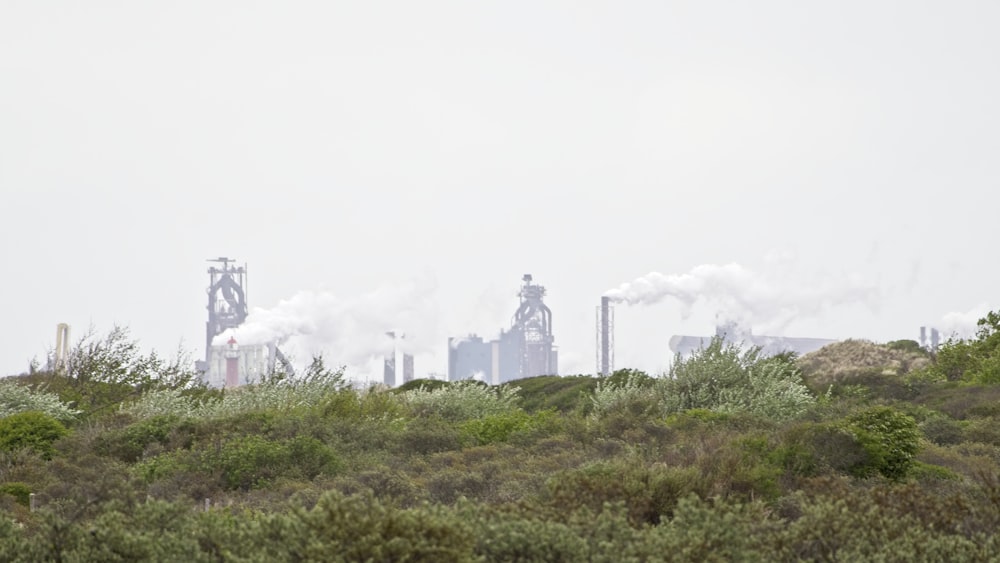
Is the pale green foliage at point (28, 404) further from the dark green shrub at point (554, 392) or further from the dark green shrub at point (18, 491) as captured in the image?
the dark green shrub at point (554, 392)

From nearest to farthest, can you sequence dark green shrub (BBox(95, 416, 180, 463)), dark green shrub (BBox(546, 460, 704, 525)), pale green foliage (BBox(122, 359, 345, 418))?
dark green shrub (BBox(546, 460, 704, 525)) < dark green shrub (BBox(95, 416, 180, 463)) < pale green foliage (BBox(122, 359, 345, 418))

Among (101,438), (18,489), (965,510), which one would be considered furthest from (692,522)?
(101,438)

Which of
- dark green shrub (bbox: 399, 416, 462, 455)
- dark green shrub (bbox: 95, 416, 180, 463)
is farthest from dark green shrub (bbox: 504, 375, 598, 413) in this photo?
dark green shrub (bbox: 95, 416, 180, 463)

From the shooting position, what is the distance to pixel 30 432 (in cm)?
A: 1526

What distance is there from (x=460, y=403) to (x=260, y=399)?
135 inches

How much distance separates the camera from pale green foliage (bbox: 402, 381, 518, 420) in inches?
776

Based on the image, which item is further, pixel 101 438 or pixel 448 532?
pixel 101 438

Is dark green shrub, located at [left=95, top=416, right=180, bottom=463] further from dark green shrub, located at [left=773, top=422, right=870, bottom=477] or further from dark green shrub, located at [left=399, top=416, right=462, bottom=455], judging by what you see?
dark green shrub, located at [left=773, top=422, right=870, bottom=477]

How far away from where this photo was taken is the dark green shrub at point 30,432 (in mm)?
14703

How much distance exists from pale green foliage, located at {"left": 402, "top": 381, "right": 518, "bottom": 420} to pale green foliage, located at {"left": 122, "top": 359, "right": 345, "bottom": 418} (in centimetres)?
147

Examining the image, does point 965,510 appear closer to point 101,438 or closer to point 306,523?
point 306,523

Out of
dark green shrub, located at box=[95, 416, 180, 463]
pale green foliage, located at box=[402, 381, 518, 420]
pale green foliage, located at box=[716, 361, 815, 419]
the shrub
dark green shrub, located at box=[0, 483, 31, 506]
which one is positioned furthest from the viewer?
pale green foliage, located at box=[402, 381, 518, 420]

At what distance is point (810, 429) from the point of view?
36.9 feet

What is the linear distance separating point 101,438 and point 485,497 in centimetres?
676
